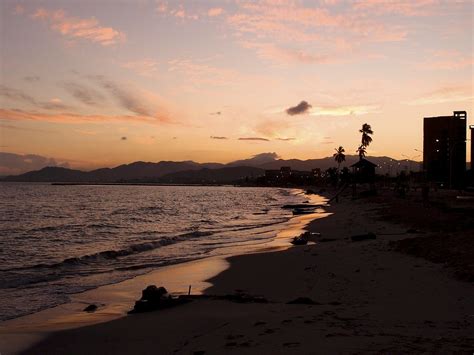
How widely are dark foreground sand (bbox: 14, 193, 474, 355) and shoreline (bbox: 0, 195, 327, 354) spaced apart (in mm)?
531

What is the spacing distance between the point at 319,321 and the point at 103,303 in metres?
6.89

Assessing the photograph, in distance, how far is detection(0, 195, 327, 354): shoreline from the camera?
31.4 feet

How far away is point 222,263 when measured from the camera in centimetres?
1945

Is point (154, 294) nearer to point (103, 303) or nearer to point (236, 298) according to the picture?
point (236, 298)

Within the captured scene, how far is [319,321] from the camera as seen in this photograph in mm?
8266

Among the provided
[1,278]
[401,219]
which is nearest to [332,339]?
[1,278]

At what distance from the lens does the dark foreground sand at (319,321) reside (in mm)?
6980

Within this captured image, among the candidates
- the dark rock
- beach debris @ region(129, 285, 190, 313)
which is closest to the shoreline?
beach debris @ region(129, 285, 190, 313)

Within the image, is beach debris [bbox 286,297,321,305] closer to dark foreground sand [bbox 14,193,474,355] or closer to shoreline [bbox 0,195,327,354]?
dark foreground sand [bbox 14,193,474,355]

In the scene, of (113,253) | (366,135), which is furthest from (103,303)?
(366,135)

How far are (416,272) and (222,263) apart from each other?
8986 millimetres

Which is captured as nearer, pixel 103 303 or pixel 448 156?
pixel 103 303

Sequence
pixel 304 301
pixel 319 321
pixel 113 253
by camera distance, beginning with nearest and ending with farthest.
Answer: pixel 319 321 → pixel 304 301 → pixel 113 253

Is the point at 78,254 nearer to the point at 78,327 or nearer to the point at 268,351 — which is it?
the point at 78,327
